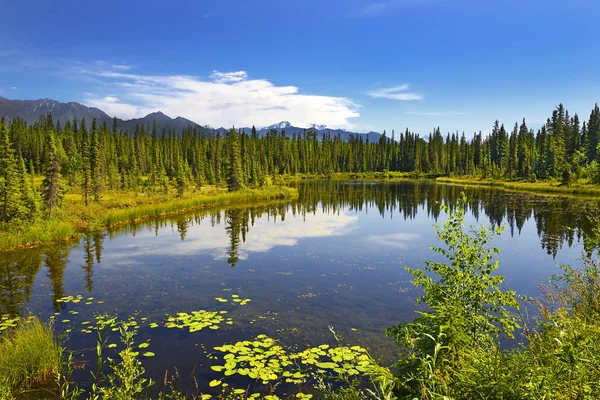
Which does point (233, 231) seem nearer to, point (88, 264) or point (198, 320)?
point (88, 264)

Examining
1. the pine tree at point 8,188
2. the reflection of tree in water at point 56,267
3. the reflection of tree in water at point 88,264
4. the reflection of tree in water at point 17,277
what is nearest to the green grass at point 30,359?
the reflection of tree in water at point 56,267

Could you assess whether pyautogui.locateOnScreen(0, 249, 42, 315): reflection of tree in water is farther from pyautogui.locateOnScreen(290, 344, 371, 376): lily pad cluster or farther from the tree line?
pyautogui.locateOnScreen(290, 344, 371, 376): lily pad cluster

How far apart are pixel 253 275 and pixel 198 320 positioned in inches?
249

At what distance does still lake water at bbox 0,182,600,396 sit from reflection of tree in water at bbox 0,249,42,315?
5 centimetres

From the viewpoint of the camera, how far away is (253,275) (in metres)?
19.9

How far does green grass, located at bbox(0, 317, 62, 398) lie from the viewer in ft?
30.1

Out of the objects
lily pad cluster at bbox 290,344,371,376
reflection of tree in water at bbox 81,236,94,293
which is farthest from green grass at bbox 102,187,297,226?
lily pad cluster at bbox 290,344,371,376

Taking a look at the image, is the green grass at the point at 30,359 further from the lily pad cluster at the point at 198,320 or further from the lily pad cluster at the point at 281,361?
the lily pad cluster at the point at 281,361

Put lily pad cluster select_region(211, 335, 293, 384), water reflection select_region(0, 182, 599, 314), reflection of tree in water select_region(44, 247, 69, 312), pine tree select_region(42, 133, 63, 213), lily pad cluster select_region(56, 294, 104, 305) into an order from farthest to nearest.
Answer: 1. pine tree select_region(42, 133, 63, 213)
2. water reflection select_region(0, 182, 599, 314)
3. reflection of tree in water select_region(44, 247, 69, 312)
4. lily pad cluster select_region(56, 294, 104, 305)
5. lily pad cluster select_region(211, 335, 293, 384)

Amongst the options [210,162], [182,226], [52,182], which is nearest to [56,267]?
[52,182]

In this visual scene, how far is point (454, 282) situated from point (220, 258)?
18249 mm

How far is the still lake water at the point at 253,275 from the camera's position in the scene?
496 inches

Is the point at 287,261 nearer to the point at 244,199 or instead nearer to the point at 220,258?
the point at 220,258

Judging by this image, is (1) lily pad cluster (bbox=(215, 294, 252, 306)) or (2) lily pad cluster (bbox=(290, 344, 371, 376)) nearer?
(2) lily pad cluster (bbox=(290, 344, 371, 376))
